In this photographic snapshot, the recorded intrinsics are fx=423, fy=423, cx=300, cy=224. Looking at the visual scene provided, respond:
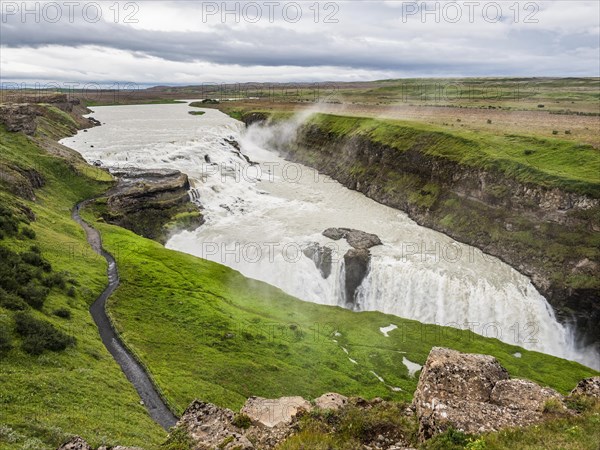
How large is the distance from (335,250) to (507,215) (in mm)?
26328

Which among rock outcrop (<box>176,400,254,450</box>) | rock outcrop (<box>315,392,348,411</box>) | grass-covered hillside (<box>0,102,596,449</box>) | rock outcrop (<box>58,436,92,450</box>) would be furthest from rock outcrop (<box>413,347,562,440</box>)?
grass-covered hillside (<box>0,102,596,449</box>)

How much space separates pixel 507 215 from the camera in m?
62.6

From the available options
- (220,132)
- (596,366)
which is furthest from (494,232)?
(220,132)

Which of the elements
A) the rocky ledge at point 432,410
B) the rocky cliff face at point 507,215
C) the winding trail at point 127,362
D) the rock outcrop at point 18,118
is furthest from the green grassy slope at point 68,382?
the rocky cliff face at point 507,215

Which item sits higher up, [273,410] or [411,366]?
[273,410]

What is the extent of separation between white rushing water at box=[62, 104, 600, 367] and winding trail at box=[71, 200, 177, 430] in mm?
20189

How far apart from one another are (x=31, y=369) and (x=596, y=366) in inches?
2122

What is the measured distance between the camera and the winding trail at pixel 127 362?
29094 mm

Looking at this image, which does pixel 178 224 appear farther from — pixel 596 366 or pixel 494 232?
pixel 596 366

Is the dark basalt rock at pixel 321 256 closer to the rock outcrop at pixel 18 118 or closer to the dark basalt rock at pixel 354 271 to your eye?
the dark basalt rock at pixel 354 271

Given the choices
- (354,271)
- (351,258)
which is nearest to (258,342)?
(354,271)

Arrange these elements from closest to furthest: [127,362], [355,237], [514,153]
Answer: [127,362]
[355,237]
[514,153]

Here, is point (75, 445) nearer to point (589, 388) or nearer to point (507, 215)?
point (589, 388)

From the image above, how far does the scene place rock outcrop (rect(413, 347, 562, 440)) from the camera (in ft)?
51.4
